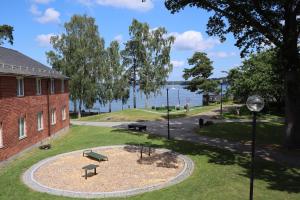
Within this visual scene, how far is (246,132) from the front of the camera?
1211 inches

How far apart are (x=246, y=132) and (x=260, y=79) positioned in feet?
43.9

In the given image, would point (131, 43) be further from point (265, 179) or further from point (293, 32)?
point (265, 179)

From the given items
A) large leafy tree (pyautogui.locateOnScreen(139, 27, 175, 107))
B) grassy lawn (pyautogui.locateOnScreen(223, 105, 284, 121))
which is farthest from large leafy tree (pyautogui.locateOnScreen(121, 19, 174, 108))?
grassy lawn (pyautogui.locateOnScreen(223, 105, 284, 121))

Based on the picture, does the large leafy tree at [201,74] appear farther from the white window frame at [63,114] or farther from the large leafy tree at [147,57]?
the white window frame at [63,114]

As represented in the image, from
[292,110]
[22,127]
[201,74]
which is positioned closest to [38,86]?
[22,127]

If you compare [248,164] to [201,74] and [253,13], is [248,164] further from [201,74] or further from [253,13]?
[201,74]

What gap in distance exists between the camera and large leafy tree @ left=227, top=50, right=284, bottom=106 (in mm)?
41281

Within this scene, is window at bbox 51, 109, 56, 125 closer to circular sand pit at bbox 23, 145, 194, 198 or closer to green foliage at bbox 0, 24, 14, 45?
circular sand pit at bbox 23, 145, 194, 198

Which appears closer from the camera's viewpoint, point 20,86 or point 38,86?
point 20,86

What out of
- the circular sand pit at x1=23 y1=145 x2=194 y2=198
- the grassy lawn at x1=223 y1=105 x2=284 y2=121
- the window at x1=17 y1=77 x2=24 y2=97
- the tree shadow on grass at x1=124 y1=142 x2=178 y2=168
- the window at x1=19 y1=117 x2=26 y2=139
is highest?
the window at x1=17 y1=77 x2=24 y2=97

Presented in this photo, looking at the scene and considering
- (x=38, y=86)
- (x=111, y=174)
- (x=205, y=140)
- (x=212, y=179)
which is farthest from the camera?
(x=205, y=140)

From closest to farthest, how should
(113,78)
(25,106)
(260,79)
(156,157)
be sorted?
(156,157) < (25,106) < (260,79) < (113,78)

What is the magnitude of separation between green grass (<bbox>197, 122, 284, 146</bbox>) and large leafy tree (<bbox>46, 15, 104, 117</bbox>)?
28621 millimetres

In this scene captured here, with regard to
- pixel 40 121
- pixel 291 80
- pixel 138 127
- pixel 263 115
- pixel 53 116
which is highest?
pixel 291 80
